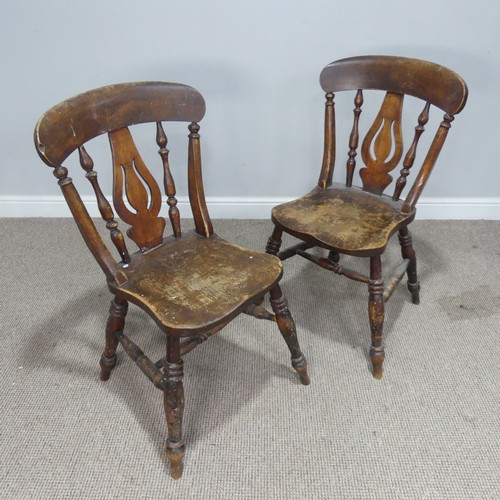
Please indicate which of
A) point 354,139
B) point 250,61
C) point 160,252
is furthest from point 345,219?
point 250,61

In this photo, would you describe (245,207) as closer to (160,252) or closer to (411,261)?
(411,261)

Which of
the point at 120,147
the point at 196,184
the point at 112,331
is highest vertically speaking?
the point at 120,147

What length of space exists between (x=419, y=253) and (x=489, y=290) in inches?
13.1

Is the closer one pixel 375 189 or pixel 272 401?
pixel 272 401

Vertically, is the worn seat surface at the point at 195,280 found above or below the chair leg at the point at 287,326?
above

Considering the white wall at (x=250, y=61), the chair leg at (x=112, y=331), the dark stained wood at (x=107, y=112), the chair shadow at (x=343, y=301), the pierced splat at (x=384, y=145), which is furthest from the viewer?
the white wall at (x=250, y=61)

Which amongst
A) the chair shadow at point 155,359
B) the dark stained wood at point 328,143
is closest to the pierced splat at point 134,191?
the chair shadow at point 155,359

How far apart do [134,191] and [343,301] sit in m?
0.95

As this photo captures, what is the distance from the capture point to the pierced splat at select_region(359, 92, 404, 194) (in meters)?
1.57

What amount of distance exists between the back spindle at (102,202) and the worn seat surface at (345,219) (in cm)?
50

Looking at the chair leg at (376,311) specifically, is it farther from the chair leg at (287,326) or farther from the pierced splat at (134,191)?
the pierced splat at (134,191)

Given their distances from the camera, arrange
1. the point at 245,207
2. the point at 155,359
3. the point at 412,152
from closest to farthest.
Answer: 1. the point at 412,152
2. the point at 155,359
3. the point at 245,207

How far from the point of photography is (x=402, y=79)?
151 cm

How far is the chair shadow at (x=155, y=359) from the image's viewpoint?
4.72ft
